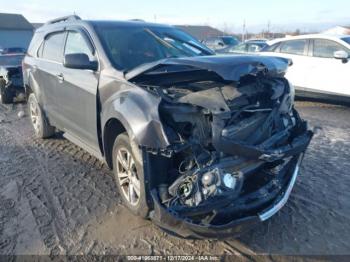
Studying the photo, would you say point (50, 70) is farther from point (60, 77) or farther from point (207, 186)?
point (207, 186)

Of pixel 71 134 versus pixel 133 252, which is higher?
pixel 71 134

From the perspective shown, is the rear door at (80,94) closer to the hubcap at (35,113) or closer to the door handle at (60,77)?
the door handle at (60,77)

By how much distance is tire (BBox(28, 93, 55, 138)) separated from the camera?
6211 millimetres

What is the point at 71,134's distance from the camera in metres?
5.12

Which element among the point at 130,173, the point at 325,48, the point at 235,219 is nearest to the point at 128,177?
the point at 130,173

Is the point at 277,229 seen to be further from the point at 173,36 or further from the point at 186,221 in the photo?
the point at 173,36

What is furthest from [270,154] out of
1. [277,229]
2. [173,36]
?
[173,36]

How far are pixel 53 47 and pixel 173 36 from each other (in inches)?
71.6

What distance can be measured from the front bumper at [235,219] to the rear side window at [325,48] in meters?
6.28

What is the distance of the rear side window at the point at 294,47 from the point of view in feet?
30.3

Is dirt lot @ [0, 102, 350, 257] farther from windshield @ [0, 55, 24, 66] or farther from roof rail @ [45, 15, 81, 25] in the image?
windshield @ [0, 55, 24, 66]

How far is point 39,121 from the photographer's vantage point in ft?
20.8

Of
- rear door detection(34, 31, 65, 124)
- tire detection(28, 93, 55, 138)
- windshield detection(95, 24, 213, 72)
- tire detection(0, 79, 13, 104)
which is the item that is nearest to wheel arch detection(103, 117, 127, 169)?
windshield detection(95, 24, 213, 72)

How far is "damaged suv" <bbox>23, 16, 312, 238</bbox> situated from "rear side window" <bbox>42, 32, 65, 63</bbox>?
2.73 feet
